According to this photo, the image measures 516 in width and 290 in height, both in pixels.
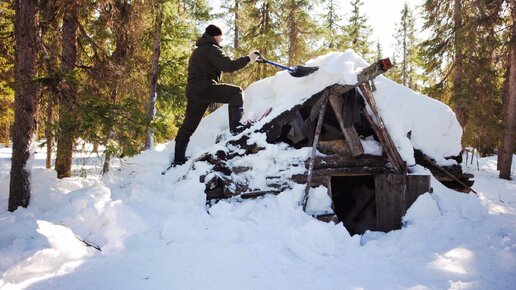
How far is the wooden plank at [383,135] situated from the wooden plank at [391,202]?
20 centimetres

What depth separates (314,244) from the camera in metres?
3.78

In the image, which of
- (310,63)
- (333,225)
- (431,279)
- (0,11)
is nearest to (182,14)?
(0,11)

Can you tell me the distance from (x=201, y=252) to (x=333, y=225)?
6.02ft


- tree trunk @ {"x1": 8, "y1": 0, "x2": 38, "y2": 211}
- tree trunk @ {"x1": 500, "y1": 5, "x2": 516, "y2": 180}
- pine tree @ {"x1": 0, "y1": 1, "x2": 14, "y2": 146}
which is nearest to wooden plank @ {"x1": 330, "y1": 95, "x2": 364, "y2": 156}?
tree trunk @ {"x1": 8, "y1": 0, "x2": 38, "y2": 211}

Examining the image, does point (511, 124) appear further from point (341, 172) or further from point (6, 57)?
point (6, 57)

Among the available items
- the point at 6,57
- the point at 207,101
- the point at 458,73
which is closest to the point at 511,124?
the point at 458,73

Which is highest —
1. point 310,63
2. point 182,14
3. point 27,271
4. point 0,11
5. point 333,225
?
point 182,14

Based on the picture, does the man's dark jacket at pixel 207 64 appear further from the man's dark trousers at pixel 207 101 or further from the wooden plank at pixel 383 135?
the wooden plank at pixel 383 135

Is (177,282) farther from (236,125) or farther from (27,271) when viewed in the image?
(236,125)

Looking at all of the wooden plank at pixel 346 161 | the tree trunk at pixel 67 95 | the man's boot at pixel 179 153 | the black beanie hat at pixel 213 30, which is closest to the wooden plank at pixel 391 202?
the wooden plank at pixel 346 161

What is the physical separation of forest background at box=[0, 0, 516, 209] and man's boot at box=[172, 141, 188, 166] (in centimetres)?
48

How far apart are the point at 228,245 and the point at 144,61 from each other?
774cm

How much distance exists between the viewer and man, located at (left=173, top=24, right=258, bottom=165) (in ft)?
16.2

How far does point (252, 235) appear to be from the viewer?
388 cm
